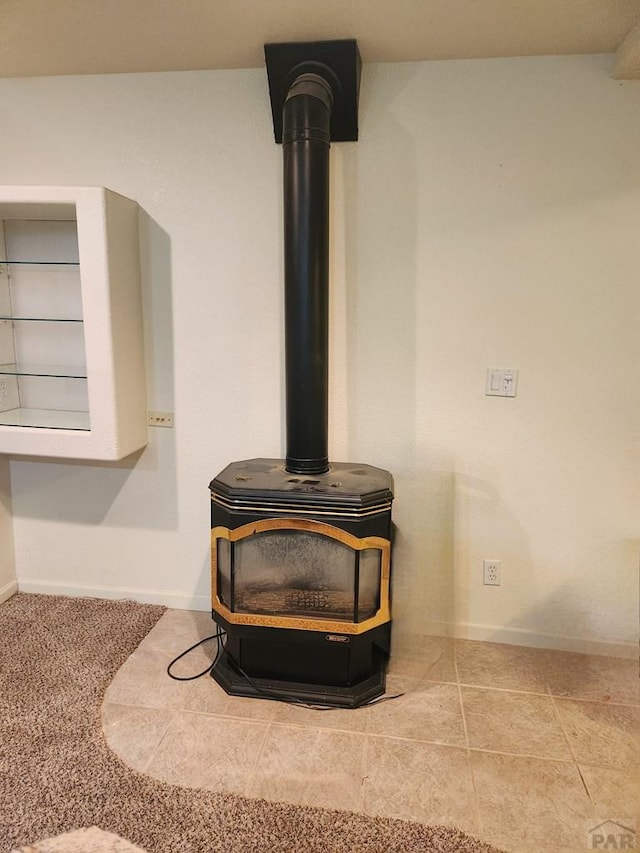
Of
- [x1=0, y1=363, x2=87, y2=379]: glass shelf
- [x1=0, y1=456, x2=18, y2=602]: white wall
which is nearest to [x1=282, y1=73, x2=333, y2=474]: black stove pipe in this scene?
[x1=0, y1=363, x2=87, y2=379]: glass shelf

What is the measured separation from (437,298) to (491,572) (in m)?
1.13

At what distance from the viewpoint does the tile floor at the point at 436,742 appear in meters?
1.61

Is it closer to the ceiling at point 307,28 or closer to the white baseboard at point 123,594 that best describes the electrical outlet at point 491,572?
the white baseboard at point 123,594

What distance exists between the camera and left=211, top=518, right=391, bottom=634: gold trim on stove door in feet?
6.29

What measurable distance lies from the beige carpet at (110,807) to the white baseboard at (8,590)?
0.65 meters

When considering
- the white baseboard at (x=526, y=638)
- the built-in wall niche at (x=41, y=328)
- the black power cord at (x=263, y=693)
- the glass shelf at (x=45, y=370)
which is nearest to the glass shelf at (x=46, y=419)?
the built-in wall niche at (x=41, y=328)

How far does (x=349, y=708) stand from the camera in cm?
200

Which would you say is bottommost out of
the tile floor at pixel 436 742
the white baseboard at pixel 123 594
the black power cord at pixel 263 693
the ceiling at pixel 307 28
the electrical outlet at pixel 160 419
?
the tile floor at pixel 436 742

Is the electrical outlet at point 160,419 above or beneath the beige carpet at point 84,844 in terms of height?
above

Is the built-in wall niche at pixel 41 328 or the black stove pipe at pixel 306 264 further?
the built-in wall niche at pixel 41 328

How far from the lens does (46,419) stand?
96.0 inches

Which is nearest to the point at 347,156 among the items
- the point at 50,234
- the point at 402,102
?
the point at 402,102

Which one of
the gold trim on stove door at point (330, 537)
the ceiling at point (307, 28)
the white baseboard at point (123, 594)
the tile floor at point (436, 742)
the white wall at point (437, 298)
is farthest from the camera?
the white baseboard at point (123, 594)

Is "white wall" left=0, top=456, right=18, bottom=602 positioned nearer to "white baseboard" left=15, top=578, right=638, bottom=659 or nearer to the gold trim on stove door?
"white baseboard" left=15, top=578, right=638, bottom=659
